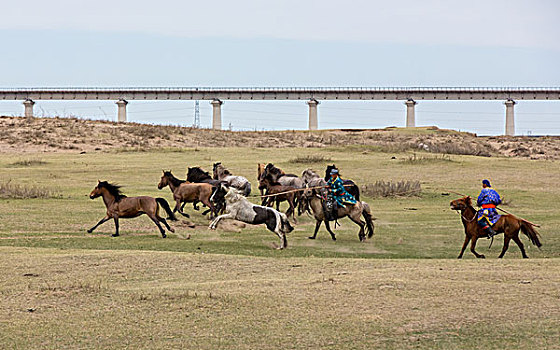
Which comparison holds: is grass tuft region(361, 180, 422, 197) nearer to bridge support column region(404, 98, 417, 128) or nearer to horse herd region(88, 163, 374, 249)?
horse herd region(88, 163, 374, 249)

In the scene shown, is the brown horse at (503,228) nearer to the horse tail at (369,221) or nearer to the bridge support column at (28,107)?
the horse tail at (369,221)

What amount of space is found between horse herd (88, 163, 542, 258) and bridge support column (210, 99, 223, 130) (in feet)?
193

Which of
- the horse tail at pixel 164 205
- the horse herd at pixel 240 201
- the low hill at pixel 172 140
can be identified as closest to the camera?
the horse herd at pixel 240 201

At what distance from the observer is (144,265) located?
40.4 feet

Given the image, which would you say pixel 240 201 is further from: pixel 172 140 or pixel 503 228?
pixel 172 140

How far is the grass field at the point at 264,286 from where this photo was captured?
785 cm

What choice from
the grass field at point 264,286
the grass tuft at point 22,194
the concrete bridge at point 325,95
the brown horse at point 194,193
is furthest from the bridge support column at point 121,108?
the brown horse at point 194,193

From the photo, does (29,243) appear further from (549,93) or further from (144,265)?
(549,93)

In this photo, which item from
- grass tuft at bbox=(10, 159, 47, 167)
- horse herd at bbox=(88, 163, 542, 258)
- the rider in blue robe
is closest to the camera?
horse herd at bbox=(88, 163, 542, 258)

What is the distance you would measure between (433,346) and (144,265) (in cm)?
604

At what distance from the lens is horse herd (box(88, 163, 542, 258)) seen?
14156 mm

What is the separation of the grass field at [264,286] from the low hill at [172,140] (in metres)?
26.2

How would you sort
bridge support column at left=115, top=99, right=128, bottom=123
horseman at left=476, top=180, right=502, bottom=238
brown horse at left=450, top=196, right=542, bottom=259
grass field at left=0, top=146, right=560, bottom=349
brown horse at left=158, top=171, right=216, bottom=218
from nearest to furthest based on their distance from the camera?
grass field at left=0, top=146, right=560, bottom=349 → brown horse at left=450, top=196, right=542, bottom=259 → horseman at left=476, top=180, right=502, bottom=238 → brown horse at left=158, top=171, right=216, bottom=218 → bridge support column at left=115, top=99, right=128, bottom=123

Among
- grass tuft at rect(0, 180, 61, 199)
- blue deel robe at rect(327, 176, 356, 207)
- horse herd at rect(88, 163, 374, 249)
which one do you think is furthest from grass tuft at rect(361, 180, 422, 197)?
grass tuft at rect(0, 180, 61, 199)
